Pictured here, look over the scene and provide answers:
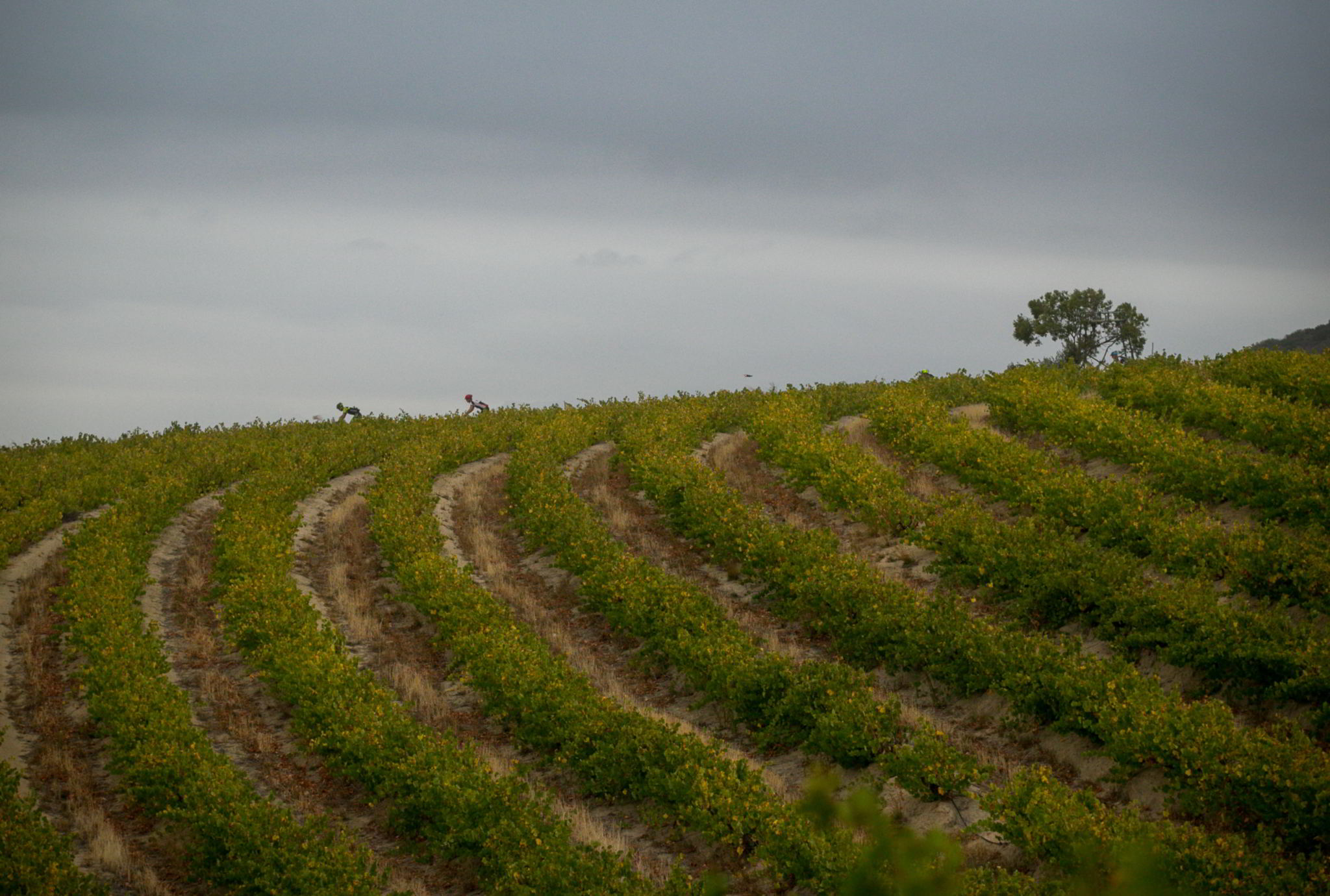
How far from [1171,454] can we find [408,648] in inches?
543

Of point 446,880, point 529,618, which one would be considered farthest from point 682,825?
point 529,618

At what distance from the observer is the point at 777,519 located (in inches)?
863

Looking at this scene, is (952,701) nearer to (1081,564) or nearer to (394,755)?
(1081,564)

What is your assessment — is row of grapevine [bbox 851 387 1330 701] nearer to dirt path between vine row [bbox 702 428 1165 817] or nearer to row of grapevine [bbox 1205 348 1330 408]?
dirt path between vine row [bbox 702 428 1165 817]

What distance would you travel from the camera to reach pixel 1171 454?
19.9m

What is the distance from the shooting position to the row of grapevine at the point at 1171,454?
1722 cm

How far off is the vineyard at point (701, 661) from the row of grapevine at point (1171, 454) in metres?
0.08

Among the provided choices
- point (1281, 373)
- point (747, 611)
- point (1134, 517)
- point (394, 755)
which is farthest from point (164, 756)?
point (1281, 373)

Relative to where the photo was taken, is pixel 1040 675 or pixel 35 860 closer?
pixel 35 860

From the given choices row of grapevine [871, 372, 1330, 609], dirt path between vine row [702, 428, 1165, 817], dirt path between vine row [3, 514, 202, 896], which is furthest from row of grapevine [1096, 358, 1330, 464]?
dirt path between vine row [3, 514, 202, 896]

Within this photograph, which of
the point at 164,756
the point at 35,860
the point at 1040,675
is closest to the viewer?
the point at 35,860

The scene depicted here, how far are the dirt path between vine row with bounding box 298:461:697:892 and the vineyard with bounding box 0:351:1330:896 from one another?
7cm

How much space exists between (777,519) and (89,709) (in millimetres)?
12400

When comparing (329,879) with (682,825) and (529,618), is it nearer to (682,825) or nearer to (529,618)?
(682,825)
